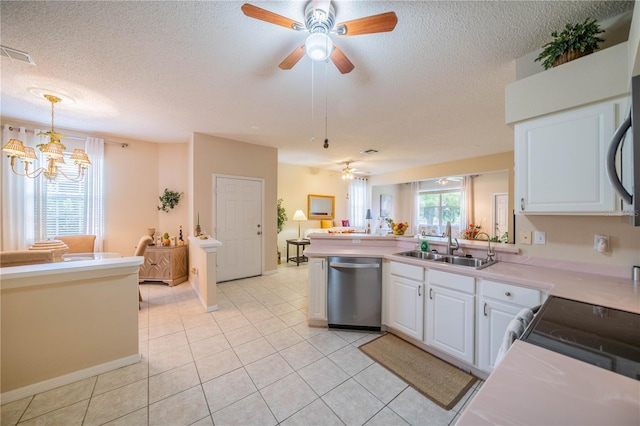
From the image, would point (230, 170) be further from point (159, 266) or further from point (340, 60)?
point (340, 60)

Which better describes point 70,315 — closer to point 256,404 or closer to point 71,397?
point 71,397

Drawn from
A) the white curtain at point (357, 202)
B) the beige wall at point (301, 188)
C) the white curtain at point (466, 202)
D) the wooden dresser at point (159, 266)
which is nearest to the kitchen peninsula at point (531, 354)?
the wooden dresser at point (159, 266)

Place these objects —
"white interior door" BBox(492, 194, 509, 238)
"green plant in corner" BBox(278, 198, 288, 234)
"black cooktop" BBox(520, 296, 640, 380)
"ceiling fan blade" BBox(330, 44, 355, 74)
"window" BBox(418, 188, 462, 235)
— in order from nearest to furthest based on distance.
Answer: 1. "black cooktop" BBox(520, 296, 640, 380)
2. "ceiling fan blade" BBox(330, 44, 355, 74)
3. "green plant in corner" BBox(278, 198, 288, 234)
4. "white interior door" BBox(492, 194, 509, 238)
5. "window" BBox(418, 188, 462, 235)

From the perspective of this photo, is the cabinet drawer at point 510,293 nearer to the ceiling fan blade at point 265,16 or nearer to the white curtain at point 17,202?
the ceiling fan blade at point 265,16

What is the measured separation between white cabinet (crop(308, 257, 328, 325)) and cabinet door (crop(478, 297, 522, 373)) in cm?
149

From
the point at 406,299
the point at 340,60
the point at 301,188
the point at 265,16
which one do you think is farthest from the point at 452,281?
the point at 301,188

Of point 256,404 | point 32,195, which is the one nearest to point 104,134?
point 32,195

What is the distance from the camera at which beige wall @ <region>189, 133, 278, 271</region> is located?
4.15 metres

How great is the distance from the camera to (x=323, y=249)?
298cm

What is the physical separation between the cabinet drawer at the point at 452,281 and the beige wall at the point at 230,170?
11.6 ft

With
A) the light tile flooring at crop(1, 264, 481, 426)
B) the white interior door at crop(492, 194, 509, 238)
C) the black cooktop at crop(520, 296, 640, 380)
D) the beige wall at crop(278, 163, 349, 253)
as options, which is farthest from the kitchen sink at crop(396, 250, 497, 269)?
the white interior door at crop(492, 194, 509, 238)

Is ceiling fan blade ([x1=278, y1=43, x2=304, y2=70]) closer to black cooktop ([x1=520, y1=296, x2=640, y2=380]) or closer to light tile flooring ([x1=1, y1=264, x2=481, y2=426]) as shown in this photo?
black cooktop ([x1=520, y1=296, x2=640, y2=380])

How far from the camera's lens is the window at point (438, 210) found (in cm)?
779

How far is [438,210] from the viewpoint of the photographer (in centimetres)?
823
